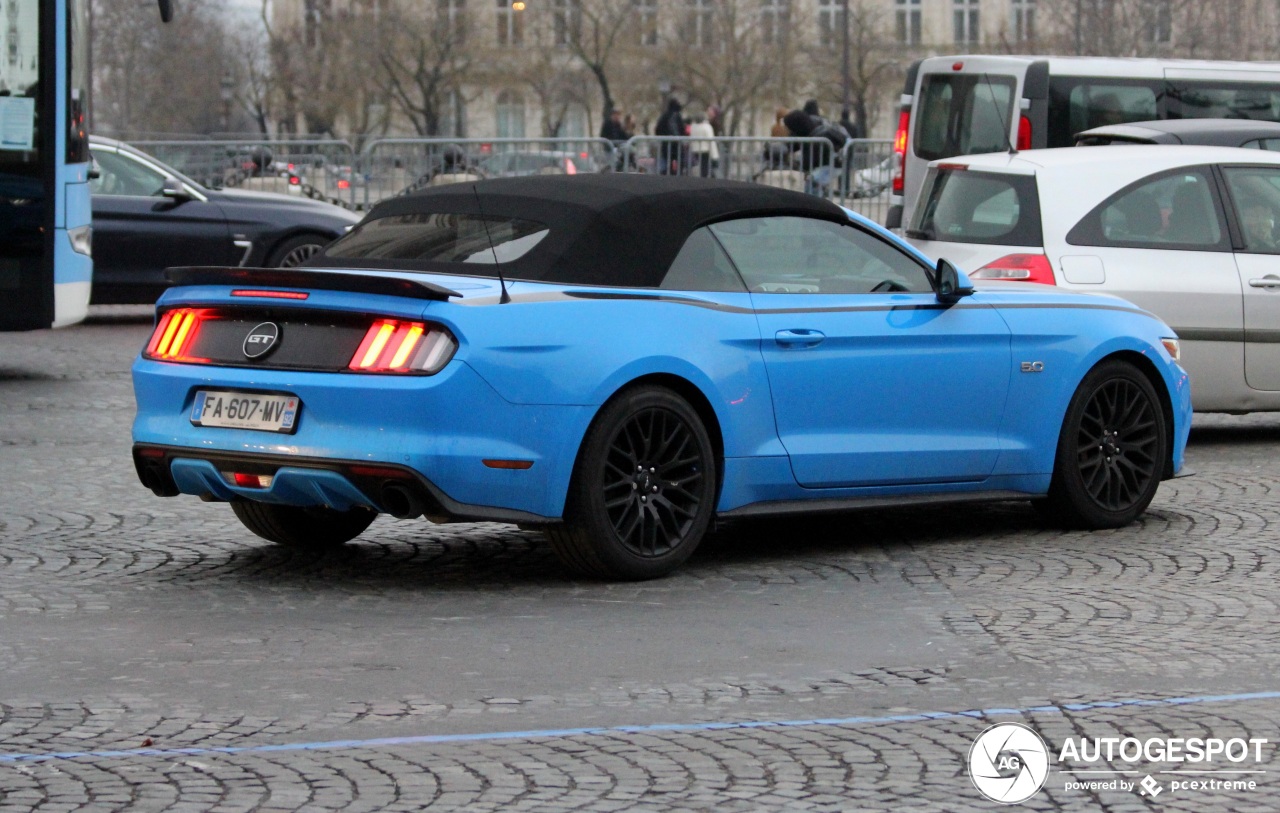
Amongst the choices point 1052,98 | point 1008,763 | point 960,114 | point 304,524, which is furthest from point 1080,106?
point 1008,763

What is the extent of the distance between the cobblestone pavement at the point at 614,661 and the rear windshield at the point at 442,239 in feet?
3.69

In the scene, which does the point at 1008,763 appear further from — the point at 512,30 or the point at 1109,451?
the point at 512,30

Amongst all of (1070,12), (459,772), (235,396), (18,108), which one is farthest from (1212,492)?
(1070,12)

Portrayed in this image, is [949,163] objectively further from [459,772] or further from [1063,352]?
[459,772]

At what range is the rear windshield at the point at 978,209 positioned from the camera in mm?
11094

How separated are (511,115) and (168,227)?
250 ft

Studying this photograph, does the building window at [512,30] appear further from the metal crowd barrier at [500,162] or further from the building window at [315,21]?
the metal crowd barrier at [500,162]

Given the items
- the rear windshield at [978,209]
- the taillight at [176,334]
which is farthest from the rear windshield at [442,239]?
the rear windshield at [978,209]

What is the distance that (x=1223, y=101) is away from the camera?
70.0 ft

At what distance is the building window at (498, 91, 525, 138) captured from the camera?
85.9m

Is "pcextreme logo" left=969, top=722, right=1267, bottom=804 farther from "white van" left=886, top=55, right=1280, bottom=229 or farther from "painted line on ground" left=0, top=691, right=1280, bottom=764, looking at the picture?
"white van" left=886, top=55, right=1280, bottom=229

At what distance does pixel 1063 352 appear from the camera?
845 cm

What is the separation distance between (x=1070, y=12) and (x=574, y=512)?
2880 inches

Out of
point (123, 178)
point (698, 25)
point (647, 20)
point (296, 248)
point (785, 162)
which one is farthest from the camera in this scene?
point (647, 20)
